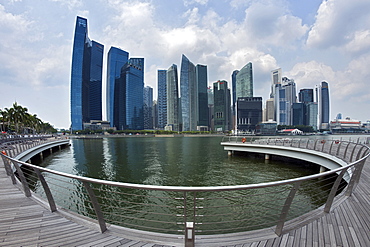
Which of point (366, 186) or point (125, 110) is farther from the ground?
point (125, 110)

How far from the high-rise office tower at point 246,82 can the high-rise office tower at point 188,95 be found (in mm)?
48074

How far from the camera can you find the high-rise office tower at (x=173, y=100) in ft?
595

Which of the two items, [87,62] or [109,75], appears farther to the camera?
[109,75]

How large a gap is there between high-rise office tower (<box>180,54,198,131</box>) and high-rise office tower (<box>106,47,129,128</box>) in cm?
6344

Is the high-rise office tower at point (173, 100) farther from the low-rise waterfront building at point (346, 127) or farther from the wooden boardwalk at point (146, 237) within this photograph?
the wooden boardwalk at point (146, 237)

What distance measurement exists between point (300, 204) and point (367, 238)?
6110 mm

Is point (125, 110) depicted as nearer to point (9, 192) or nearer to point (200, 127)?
point (200, 127)

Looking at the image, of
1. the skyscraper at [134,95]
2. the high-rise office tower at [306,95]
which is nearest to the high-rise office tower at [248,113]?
the high-rise office tower at [306,95]

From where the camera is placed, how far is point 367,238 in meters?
3.00

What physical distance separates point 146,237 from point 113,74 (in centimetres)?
18990

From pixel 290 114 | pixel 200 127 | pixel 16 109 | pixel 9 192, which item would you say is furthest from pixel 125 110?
pixel 290 114

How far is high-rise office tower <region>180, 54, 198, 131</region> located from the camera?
17862 centimetres

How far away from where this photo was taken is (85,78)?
148 meters

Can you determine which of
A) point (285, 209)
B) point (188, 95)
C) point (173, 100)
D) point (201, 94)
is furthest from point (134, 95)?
point (285, 209)
